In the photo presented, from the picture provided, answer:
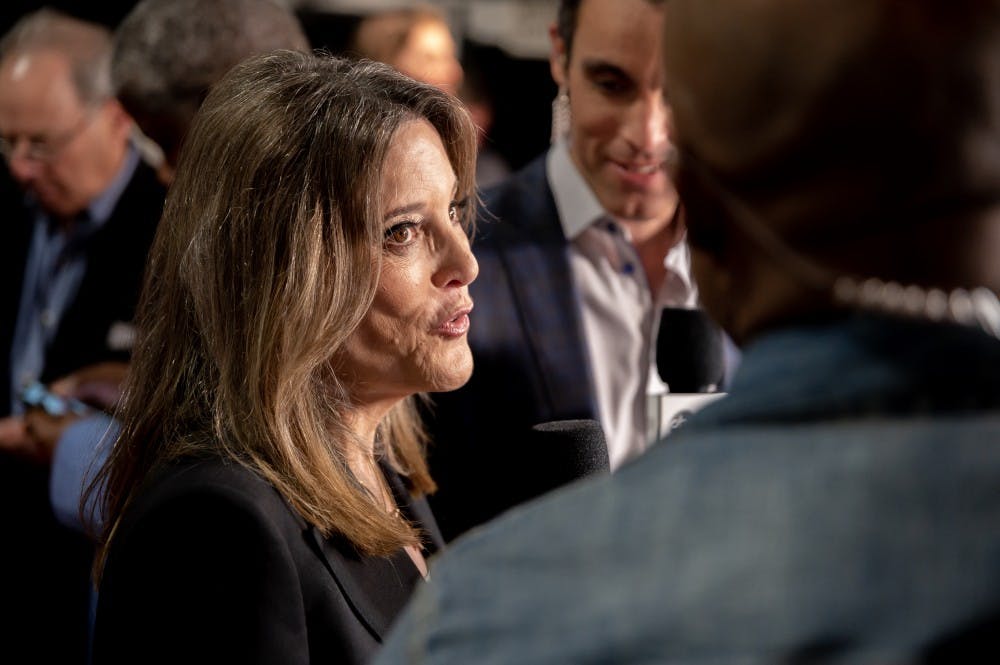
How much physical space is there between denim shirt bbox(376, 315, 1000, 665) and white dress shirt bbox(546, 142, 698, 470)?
5.35 ft

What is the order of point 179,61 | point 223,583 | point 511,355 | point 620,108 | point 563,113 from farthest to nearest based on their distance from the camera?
1. point 563,113
2. point 179,61
3. point 620,108
4. point 511,355
5. point 223,583

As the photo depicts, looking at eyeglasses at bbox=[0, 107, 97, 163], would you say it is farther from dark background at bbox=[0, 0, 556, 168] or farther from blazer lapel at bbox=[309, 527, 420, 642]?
blazer lapel at bbox=[309, 527, 420, 642]

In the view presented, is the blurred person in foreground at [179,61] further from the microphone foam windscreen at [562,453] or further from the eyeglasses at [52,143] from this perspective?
the microphone foam windscreen at [562,453]

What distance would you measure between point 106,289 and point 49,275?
1.12 feet

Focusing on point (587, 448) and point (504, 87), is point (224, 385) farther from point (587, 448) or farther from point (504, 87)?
point (504, 87)

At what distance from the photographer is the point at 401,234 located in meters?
1.75

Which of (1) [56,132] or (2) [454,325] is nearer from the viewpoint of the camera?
(2) [454,325]

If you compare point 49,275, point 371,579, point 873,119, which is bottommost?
point 49,275

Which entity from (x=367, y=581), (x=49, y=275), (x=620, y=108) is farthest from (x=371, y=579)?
(x=49, y=275)

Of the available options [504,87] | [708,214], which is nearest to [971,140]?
[708,214]

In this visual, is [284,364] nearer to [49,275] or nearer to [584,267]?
[584,267]

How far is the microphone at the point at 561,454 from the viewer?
1.48m

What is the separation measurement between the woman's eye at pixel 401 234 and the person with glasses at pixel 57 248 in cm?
144

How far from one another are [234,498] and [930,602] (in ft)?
3.24
